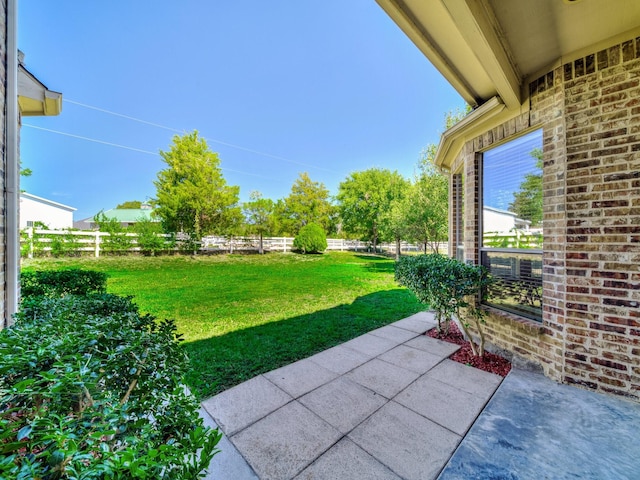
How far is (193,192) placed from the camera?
15.8 m

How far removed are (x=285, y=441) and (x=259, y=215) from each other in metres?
17.7

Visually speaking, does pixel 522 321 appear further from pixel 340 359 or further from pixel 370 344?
pixel 340 359

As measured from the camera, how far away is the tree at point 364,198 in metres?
23.8

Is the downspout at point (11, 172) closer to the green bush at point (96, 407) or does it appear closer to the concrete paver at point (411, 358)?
the green bush at point (96, 407)

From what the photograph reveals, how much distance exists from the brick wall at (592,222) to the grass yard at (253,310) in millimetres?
2565

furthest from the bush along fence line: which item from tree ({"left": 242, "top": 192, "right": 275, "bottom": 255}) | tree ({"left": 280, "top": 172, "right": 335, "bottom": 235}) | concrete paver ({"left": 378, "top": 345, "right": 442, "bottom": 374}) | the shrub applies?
concrete paver ({"left": 378, "top": 345, "right": 442, "bottom": 374})

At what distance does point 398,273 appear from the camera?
13.8ft

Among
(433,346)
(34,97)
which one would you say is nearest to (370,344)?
(433,346)

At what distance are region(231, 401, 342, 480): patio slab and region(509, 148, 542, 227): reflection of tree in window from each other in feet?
10.1

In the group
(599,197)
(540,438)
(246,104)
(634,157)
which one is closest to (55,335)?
(540,438)

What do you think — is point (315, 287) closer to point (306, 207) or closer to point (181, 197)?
point (181, 197)

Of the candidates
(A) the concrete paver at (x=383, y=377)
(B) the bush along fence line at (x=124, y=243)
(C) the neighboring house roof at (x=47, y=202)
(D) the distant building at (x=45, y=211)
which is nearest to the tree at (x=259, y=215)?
(B) the bush along fence line at (x=124, y=243)

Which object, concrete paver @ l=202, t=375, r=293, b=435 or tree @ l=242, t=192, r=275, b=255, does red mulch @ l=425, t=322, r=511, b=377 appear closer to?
concrete paver @ l=202, t=375, r=293, b=435

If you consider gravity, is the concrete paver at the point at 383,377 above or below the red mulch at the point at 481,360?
below
